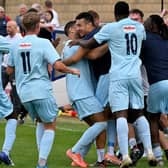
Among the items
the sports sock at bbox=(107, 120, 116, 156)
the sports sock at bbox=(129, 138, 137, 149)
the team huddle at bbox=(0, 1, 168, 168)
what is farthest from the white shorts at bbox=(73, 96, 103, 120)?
the sports sock at bbox=(129, 138, 137, 149)

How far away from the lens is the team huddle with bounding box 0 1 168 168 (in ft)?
38.5

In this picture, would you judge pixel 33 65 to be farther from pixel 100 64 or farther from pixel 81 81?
pixel 100 64

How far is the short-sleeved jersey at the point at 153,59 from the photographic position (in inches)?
501

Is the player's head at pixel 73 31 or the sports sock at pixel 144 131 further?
the player's head at pixel 73 31

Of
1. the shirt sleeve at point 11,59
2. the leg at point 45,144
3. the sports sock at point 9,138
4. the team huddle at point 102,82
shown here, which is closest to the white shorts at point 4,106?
the team huddle at point 102,82

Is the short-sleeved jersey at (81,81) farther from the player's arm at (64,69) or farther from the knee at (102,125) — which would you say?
the player's arm at (64,69)

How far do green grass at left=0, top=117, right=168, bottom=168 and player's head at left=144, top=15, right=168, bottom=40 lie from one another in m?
1.86

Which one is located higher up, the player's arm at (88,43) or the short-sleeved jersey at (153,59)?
the player's arm at (88,43)

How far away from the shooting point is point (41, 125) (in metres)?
12.1

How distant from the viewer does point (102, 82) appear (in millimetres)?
12547

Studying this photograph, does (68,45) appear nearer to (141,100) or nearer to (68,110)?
(141,100)

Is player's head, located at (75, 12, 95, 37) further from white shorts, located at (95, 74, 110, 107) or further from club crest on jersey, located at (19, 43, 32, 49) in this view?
club crest on jersey, located at (19, 43, 32, 49)

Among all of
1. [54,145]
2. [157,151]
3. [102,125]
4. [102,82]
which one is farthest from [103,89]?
[54,145]

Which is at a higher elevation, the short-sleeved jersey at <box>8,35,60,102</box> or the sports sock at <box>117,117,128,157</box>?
the short-sleeved jersey at <box>8,35,60,102</box>
